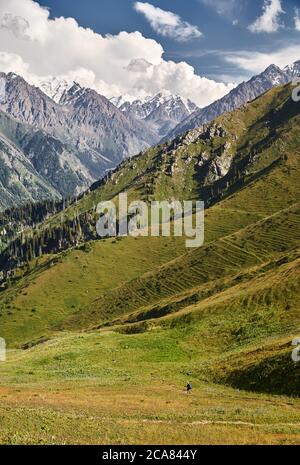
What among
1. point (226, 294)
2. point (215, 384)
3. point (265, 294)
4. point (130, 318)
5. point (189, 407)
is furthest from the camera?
point (130, 318)

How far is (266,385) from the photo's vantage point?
5650 centimetres

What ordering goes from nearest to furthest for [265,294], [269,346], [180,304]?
[269,346] → [265,294] → [180,304]

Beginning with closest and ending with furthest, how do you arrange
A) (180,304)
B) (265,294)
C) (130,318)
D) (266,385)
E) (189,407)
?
(189,407) < (266,385) < (265,294) < (180,304) < (130,318)

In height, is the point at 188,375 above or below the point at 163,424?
below

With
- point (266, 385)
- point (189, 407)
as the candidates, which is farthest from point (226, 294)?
point (189, 407)

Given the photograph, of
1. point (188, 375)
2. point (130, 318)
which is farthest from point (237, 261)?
point (188, 375)

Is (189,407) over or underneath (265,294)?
underneath

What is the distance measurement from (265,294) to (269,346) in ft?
90.9
